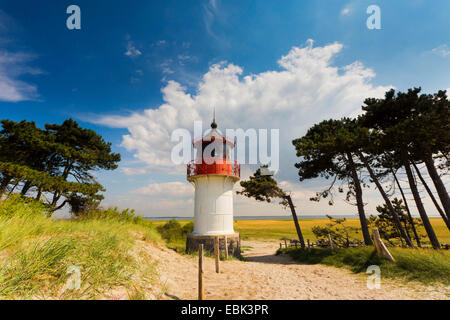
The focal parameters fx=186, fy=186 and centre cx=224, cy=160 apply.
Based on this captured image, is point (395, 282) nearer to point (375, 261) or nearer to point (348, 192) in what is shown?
point (375, 261)

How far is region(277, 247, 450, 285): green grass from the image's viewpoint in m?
7.62

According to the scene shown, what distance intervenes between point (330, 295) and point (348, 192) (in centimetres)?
1219

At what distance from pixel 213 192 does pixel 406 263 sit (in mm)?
11706

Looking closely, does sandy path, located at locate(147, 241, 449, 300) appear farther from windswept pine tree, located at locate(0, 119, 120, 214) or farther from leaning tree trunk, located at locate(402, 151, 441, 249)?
windswept pine tree, located at locate(0, 119, 120, 214)

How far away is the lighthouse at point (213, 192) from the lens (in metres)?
14.9

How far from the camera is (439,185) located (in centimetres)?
1216

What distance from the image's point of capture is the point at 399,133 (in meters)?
11.6

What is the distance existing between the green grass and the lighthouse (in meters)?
7.36

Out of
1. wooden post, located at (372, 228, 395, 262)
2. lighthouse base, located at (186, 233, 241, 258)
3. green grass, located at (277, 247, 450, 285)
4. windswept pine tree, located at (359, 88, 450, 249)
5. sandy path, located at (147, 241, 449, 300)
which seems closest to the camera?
sandy path, located at (147, 241, 449, 300)

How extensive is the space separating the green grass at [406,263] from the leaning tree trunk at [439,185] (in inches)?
160

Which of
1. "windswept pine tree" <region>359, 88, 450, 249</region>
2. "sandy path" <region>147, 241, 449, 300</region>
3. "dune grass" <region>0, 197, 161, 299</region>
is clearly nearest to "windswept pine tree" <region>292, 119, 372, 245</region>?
"windswept pine tree" <region>359, 88, 450, 249</region>

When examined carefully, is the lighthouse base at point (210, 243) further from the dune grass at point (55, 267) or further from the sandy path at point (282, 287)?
the dune grass at point (55, 267)

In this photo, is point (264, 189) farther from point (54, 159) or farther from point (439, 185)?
point (54, 159)
